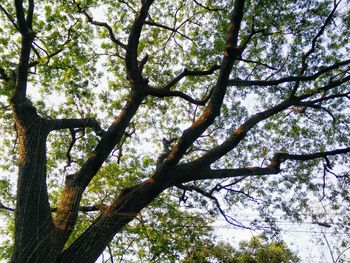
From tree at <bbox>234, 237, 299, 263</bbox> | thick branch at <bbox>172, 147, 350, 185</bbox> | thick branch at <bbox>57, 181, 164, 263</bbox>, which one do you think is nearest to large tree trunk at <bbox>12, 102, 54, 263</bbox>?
thick branch at <bbox>57, 181, 164, 263</bbox>

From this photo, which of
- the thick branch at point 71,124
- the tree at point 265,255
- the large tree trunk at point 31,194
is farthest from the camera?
the tree at point 265,255

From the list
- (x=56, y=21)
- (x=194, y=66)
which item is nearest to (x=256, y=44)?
(x=194, y=66)

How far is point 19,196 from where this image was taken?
4.69m

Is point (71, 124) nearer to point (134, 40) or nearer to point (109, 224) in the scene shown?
point (134, 40)

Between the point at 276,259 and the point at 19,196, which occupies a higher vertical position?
the point at 276,259

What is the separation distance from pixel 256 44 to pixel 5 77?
20.0 ft

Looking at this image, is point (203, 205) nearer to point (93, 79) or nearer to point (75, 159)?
point (75, 159)

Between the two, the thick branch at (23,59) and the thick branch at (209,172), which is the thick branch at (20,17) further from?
the thick branch at (209,172)

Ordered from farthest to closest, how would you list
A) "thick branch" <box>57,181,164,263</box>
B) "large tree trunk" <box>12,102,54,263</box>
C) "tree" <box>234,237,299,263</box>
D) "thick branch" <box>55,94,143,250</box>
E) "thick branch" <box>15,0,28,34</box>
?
"tree" <box>234,237,299,263</box> < "thick branch" <box>15,0,28,34</box> < "thick branch" <box>55,94,143,250</box> < "thick branch" <box>57,181,164,263</box> < "large tree trunk" <box>12,102,54,263</box>

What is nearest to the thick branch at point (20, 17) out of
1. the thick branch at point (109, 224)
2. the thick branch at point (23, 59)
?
the thick branch at point (23, 59)

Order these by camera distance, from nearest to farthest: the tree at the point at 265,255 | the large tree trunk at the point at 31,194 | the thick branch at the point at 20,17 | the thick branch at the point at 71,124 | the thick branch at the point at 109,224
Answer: the large tree trunk at the point at 31,194
the thick branch at the point at 109,224
the thick branch at the point at 20,17
the thick branch at the point at 71,124
the tree at the point at 265,255

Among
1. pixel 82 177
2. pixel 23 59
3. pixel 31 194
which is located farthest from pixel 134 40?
pixel 31 194

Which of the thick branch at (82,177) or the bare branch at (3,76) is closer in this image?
the thick branch at (82,177)

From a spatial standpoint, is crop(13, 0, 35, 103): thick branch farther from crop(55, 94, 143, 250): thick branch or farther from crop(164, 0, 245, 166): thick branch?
crop(164, 0, 245, 166): thick branch
